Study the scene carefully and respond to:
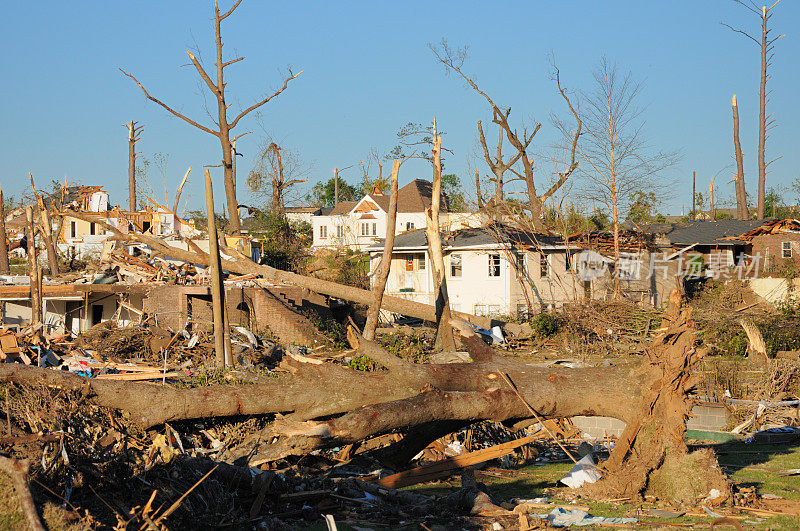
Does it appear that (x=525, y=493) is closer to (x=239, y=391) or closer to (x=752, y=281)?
(x=239, y=391)

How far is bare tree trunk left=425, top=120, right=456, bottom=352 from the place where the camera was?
53.6ft

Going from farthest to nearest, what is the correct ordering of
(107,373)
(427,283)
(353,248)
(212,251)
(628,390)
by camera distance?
(353,248) < (427,283) < (107,373) < (212,251) < (628,390)

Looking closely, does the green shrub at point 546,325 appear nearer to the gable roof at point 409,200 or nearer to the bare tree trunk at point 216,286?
the bare tree trunk at point 216,286

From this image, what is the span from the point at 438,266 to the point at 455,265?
11384 millimetres

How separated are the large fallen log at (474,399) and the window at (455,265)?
18.6 metres

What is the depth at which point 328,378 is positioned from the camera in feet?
26.9

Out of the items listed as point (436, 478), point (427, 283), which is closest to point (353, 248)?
point (427, 283)

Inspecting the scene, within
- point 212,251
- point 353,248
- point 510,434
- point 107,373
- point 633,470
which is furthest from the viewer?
point 353,248

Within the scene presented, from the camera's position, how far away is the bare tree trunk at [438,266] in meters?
16.3

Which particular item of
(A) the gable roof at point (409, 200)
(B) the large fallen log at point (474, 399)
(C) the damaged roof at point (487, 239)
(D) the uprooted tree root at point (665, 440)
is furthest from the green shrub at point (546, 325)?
(A) the gable roof at point (409, 200)

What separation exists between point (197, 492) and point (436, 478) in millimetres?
3282

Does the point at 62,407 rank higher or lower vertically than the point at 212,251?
lower

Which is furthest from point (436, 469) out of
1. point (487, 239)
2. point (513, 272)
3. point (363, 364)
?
point (487, 239)

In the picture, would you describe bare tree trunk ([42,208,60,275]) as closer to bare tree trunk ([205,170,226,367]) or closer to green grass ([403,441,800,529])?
bare tree trunk ([205,170,226,367])
